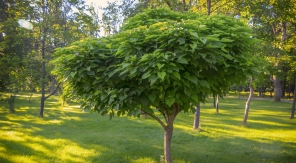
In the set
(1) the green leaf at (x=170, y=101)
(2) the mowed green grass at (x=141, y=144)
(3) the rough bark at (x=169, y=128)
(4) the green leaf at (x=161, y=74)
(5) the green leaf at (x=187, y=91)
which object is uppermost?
(4) the green leaf at (x=161, y=74)

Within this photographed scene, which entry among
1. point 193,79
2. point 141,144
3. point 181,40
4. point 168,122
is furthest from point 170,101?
point 141,144

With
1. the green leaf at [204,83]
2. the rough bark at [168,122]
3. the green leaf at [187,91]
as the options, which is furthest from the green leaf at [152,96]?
the rough bark at [168,122]

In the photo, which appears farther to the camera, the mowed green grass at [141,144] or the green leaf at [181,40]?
the mowed green grass at [141,144]

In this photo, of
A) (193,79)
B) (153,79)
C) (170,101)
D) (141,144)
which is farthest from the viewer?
(141,144)

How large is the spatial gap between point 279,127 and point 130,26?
1088 centimetres

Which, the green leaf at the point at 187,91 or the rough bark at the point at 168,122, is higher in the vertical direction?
the green leaf at the point at 187,91

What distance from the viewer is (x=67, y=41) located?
15.2 m

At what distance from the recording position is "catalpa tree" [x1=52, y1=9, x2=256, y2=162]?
10.7 feet

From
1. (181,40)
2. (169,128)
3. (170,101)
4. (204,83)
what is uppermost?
(181,40)

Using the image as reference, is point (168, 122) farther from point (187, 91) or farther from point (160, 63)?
point (160, 63)

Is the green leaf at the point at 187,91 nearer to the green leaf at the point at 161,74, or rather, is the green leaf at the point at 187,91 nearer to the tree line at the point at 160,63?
the tree line at the point at 160,63

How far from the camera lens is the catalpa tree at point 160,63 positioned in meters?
3.27

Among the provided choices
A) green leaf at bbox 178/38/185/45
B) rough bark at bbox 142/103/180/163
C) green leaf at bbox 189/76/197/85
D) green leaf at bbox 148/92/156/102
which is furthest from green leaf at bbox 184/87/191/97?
rough bark at bbox 142/103/180/163

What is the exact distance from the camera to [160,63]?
3.19m
